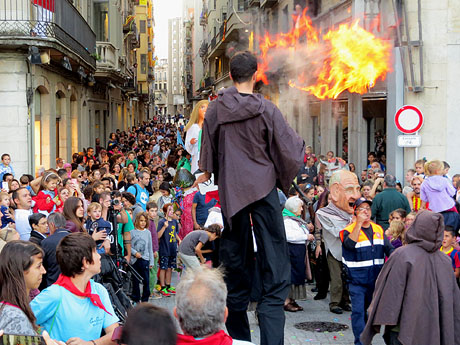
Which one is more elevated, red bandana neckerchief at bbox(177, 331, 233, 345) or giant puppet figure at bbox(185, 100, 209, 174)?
giant puppet figure at bbox(185, 100, 209, 174)

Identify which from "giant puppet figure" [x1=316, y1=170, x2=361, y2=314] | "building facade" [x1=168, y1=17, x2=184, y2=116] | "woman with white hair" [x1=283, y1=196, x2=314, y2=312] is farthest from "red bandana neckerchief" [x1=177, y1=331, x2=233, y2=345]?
"building facade" [x1=168, y1=17, x2=184, y2=116]

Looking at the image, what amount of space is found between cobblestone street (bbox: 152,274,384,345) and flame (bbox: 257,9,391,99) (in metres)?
8.98

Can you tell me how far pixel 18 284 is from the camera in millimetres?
4090

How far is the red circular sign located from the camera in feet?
49.9

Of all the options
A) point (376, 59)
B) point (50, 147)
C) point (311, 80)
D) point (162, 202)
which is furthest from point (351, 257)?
point (311, 80)

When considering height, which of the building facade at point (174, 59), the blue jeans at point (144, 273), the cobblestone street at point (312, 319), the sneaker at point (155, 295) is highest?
the building facade at point (174, 59)

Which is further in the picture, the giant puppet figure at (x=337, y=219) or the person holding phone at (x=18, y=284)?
the giant puppet figure at (x=337, y=219)

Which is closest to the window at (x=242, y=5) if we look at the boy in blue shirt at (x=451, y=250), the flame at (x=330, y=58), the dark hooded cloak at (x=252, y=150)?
the flame at (x=330, y=58)

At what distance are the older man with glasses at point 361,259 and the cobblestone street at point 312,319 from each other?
0.62 metres

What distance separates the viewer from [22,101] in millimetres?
16719

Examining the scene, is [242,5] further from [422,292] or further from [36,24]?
[422,292]

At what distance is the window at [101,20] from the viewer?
3359cm

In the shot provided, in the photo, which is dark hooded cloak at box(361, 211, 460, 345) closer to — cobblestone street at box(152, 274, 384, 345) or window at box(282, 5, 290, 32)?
cobblestone street at box(152, 274, 384, 345)

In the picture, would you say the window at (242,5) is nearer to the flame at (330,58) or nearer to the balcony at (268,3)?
the balcony at (268,3)
